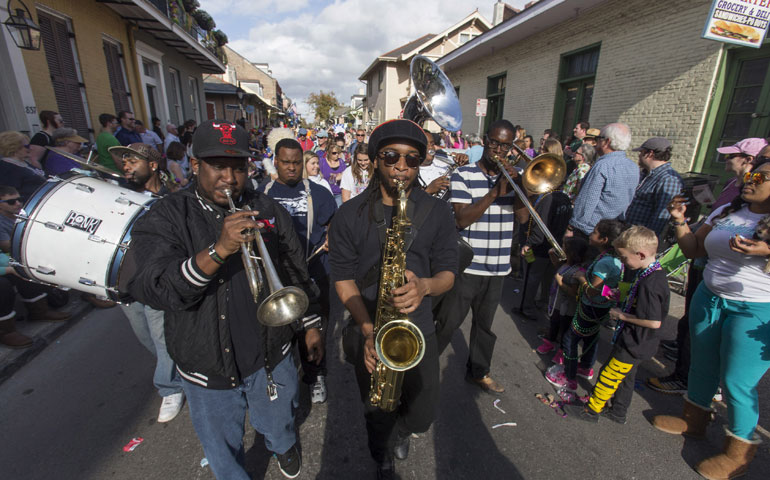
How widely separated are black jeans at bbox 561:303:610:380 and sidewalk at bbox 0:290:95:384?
18.0 feet

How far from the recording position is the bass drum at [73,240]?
2539 millimetres

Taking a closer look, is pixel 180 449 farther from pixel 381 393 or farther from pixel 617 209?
pixel 617 209

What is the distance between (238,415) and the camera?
203cm

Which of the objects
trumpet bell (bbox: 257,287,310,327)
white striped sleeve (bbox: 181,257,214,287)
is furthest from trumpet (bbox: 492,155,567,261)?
white striped sleeve (bbox: 181,257,214,287)

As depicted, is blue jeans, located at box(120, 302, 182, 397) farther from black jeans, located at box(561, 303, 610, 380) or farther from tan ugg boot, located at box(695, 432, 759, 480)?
tan ugg boot, located at box(695, 432, 759, 480)

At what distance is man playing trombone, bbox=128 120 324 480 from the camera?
1552 millimetres

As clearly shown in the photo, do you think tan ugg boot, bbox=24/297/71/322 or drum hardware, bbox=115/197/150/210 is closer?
drum hardware, bbox=115/197/150/210

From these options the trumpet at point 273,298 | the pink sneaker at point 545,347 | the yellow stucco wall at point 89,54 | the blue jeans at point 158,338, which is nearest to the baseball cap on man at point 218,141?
the trumpet at point 273,298

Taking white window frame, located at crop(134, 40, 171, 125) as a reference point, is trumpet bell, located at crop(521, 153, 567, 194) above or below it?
below

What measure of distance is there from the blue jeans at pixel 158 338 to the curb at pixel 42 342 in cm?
173

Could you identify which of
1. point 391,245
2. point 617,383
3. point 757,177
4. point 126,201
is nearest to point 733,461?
point 617,383

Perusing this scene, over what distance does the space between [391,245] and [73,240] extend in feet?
7.83

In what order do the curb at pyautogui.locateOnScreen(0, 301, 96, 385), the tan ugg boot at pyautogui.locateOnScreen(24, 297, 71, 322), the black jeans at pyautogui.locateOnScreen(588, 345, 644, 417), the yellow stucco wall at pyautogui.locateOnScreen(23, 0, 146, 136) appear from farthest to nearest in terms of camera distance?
1. the yellow stucco wall at pyautogui.locateOnScreen(23, 0, 146, 136)
2. the tan ugg boot at pyautogui.locateOnScreen(24, 297, 71, 322)
3. the curb at pyautogui.locateOnScreen(0, 301, 96, 385)
4. the black jeans at pyautogui.locateOnScreen(588, 345, 644, 417)

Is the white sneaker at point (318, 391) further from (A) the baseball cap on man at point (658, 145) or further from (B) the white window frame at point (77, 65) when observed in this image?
(B) the white window frame at point (77, 65)
